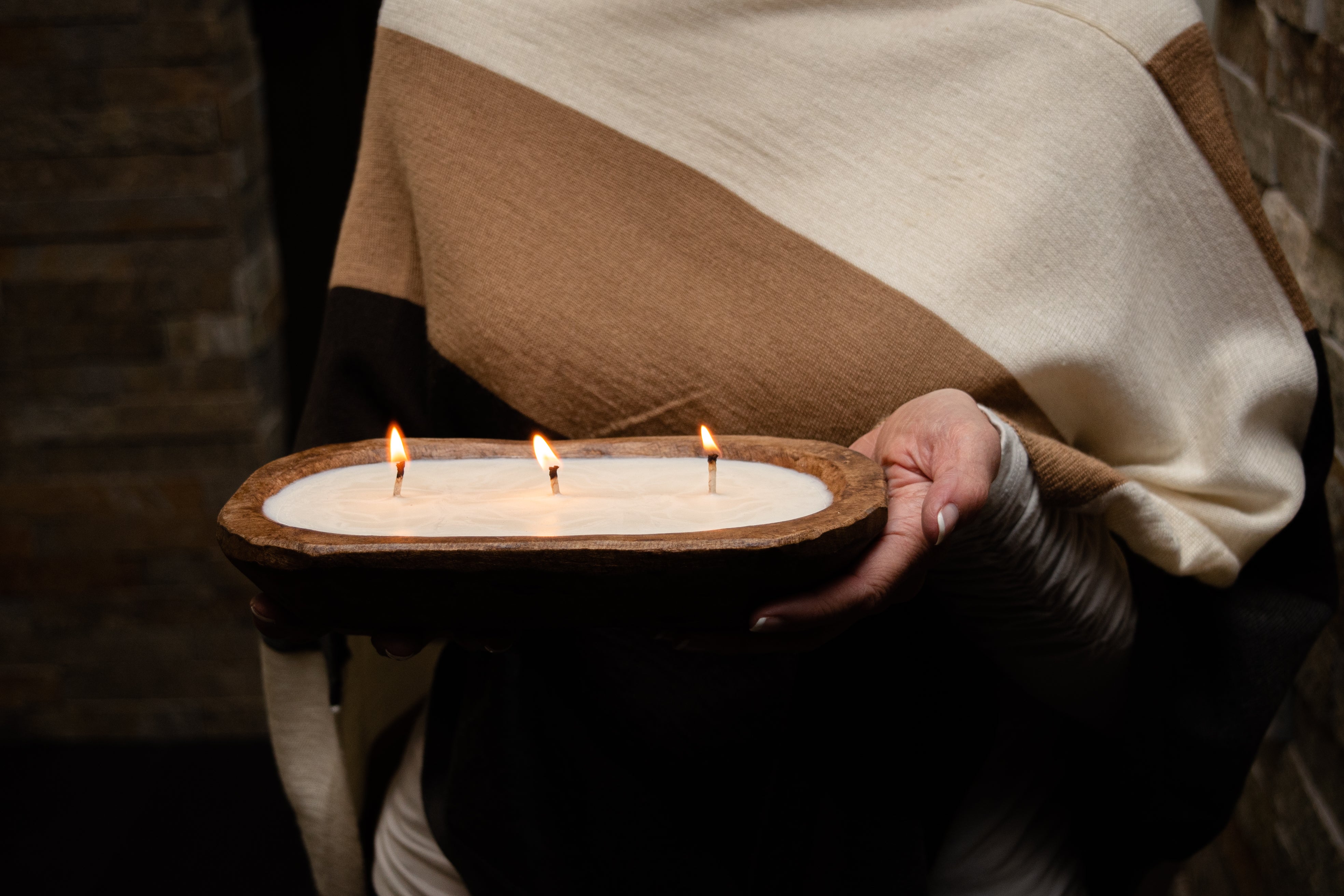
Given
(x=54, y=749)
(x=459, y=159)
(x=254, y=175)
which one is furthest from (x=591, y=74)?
(x=54, y=749)

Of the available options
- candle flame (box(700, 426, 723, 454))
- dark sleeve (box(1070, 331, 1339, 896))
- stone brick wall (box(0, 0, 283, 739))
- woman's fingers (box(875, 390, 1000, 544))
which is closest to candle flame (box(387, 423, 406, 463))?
candle flame (box(700, 426, 723, 454))

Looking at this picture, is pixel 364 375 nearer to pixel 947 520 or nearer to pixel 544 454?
pixel 544 454

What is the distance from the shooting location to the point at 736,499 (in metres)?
0.67

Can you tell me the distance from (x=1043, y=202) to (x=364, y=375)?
0.58m

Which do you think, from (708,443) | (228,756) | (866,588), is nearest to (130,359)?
(228,756)

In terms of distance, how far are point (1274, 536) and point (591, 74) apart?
697 mm

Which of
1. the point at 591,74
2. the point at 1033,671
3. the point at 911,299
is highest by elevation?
the point at 591,74

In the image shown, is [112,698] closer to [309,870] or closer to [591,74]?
[309,870]

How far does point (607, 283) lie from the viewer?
93 centimetres

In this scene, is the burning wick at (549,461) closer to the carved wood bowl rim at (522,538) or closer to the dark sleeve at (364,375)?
the carved wood bowl rim at (522,538)

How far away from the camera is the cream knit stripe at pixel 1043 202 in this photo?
0.87 metres

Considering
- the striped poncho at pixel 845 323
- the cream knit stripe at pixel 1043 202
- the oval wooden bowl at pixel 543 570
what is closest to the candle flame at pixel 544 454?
the oval wooden bowl at pixel 543 570

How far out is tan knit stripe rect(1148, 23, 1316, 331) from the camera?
868 millimetres

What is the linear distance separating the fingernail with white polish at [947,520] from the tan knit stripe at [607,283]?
0.20 m
